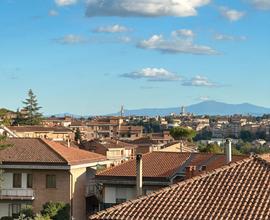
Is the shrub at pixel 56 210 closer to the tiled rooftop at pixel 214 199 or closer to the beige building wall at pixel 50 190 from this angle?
the beige building wall at pixel 50 190

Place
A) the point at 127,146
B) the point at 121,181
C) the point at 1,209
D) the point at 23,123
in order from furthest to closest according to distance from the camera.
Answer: the point at 23,123 → the point at 127,146 → the point at 1,209 → the point at 121,181

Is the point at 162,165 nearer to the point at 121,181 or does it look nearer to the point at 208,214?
the point at 121,181

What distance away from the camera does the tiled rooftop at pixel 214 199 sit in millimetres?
17094

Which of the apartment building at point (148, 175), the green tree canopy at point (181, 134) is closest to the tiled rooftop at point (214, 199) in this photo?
the apartment building at point (148, 175)

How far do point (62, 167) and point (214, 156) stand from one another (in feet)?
29.2

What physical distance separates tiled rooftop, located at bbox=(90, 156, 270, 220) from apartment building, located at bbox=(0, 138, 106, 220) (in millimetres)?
20143

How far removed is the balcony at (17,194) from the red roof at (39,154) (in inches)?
65.6

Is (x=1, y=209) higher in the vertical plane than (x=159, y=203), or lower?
lower

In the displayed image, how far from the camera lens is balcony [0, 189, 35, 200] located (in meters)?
38.6

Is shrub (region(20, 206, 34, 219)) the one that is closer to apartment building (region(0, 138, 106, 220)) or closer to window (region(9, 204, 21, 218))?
apartment building (region(0, 138, 106, 220))

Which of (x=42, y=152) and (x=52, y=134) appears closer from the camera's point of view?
(x=42, y=152)

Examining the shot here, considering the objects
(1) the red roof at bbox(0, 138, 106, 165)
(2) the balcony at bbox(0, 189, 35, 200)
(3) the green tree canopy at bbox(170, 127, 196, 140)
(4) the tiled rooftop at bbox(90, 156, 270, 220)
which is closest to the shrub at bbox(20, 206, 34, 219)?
(2) the balcony at bbox(0, 189, 35, 200)

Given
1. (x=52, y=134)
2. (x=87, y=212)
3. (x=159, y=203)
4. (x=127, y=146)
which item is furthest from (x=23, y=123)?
(x=159, y=203)

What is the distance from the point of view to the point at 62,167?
3825cm
